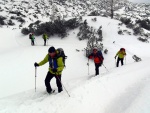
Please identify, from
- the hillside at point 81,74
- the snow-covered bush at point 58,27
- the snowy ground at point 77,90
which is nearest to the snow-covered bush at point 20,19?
the hillside at point 81,74

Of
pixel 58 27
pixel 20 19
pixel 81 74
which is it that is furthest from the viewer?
pixel 20 19

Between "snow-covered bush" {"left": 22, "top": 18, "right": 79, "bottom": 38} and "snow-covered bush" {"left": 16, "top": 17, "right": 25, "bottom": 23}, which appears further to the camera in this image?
"snow-covered bush" {"left": 16, "top": 17, "right": 25, "bottom": 23}

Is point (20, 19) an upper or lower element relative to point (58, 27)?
upper

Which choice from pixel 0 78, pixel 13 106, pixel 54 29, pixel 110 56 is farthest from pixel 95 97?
pixel 54 29

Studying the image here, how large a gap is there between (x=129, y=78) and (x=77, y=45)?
46.4ft

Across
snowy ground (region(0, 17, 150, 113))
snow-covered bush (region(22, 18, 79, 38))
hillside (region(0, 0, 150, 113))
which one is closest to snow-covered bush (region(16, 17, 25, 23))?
hillside (region(0, 0, 150, 113))

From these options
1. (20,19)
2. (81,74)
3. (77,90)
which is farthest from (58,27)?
(20,19)

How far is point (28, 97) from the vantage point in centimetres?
965

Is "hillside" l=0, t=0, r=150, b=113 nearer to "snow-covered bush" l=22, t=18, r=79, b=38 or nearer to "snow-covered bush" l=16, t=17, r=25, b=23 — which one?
"snow-covered bush" l=16, t=17, r=25, b=23

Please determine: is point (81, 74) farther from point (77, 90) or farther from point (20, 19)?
point (20, 19)

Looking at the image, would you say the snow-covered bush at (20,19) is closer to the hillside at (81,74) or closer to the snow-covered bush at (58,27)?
the hillside at (81,74)

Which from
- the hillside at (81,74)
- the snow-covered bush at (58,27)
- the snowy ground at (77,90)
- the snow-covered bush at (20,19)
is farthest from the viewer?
the snow-covered bush at (20,19)

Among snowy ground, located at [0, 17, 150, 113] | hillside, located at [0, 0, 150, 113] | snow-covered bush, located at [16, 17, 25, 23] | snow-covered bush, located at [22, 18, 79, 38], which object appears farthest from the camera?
snow-covered bush, located at [16, 17, 25, 23]

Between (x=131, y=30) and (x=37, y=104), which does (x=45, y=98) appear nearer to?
(x=37, y=104)
